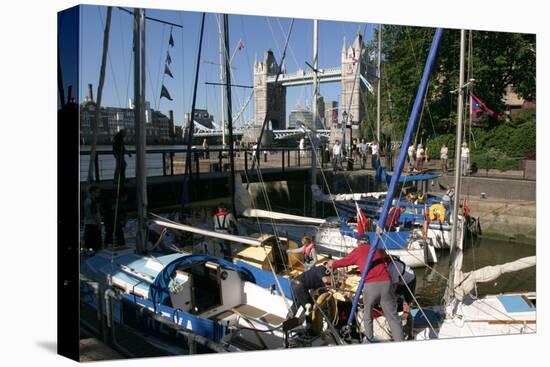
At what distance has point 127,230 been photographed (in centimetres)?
607

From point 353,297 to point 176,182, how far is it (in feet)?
21.1

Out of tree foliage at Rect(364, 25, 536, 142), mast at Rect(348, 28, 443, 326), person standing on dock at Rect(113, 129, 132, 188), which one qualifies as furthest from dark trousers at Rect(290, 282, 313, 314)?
tree foliage at Rect(364, 25, 536, 142)

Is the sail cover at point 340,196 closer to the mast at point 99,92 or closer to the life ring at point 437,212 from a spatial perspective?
the life ring at point 437,212

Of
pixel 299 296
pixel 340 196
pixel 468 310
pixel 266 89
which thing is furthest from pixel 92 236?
pixel 340 196

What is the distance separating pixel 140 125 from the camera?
5.71 meters

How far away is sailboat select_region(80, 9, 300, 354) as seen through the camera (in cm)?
500

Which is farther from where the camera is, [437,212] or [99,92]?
[437,212]

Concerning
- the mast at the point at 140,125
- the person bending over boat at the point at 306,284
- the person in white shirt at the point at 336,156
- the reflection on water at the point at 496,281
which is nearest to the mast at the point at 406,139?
the person bending over boat at the point at 306,284

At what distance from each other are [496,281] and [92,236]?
585 cm

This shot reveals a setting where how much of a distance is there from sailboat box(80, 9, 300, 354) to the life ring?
507 cm

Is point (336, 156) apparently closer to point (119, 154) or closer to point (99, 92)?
point (119, 154)

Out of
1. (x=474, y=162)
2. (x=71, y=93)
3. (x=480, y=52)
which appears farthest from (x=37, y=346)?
(x=480, y=52)

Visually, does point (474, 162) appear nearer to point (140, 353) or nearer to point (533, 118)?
point (533, 118)

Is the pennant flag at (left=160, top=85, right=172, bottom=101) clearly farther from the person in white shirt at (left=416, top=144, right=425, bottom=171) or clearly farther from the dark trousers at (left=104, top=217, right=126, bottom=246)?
the person in white shirt at (left=416, top=144, right=425, bottom=171)
